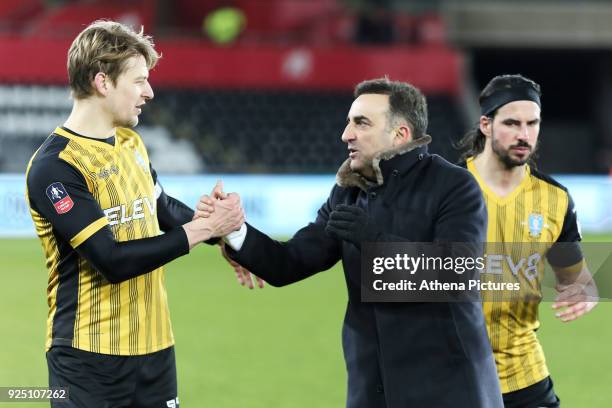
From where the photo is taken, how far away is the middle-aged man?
355 centimetres

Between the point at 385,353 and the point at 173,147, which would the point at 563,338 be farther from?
the point at 173,147

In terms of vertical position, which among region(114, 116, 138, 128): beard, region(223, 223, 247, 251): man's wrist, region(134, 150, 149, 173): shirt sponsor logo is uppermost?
region(114, 116, 138, 128): beard

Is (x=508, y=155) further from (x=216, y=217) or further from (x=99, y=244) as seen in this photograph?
(x=99, y=244)

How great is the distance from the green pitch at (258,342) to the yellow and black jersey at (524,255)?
2359 millimetres

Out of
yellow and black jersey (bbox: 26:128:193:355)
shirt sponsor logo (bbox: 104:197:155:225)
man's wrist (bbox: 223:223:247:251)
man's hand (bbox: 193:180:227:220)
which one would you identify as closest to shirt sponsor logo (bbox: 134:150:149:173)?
yellow and black jersey (bbox: 26:128:193:355)

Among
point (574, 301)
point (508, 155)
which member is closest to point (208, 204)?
point (508, 155)

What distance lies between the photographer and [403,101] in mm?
3766

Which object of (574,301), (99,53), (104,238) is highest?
(99,53)

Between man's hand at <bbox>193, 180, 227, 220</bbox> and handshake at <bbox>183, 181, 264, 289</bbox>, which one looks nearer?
handshake at <bbox>183, 181, 264, 289</bbox>

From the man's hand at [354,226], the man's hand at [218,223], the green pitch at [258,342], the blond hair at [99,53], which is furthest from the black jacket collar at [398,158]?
the green pitch at [258,342]

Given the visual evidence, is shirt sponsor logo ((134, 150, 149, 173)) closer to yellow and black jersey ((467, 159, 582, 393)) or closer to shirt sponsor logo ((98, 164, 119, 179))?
shirt sponsor logo ((98, 164, 119, 179))

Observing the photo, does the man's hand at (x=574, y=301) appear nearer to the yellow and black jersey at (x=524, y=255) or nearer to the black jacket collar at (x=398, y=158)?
the yellow and black jersey at (x=524, y=255)

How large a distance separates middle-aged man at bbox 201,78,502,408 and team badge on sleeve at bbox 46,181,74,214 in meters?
0.95

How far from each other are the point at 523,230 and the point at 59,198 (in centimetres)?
217
